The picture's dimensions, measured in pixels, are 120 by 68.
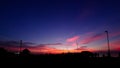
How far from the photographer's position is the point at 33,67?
Answer: 24.6 meters

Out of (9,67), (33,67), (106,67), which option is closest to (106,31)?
(106,67)

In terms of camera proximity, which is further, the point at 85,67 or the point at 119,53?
the point at 119,53

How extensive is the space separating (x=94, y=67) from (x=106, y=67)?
196 centimetres

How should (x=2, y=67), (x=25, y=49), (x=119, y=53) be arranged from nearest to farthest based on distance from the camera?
(x=2, y=67)
(x=119, y=53)
(x=25, y=49)

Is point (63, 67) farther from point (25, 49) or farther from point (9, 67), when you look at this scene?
point (25, 49)

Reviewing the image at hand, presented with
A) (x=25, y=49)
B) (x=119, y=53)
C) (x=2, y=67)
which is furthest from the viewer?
(x=25, y=49)

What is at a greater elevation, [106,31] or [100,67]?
[106,31]

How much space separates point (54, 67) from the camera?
2480 centimetres

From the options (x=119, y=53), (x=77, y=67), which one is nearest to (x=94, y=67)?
(x=77, y=67)

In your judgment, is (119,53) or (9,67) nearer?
(9,67)

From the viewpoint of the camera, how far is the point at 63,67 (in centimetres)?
2464

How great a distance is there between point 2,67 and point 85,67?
45.7 feet

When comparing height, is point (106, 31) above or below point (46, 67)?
above

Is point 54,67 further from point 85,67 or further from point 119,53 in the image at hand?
point 119,53
